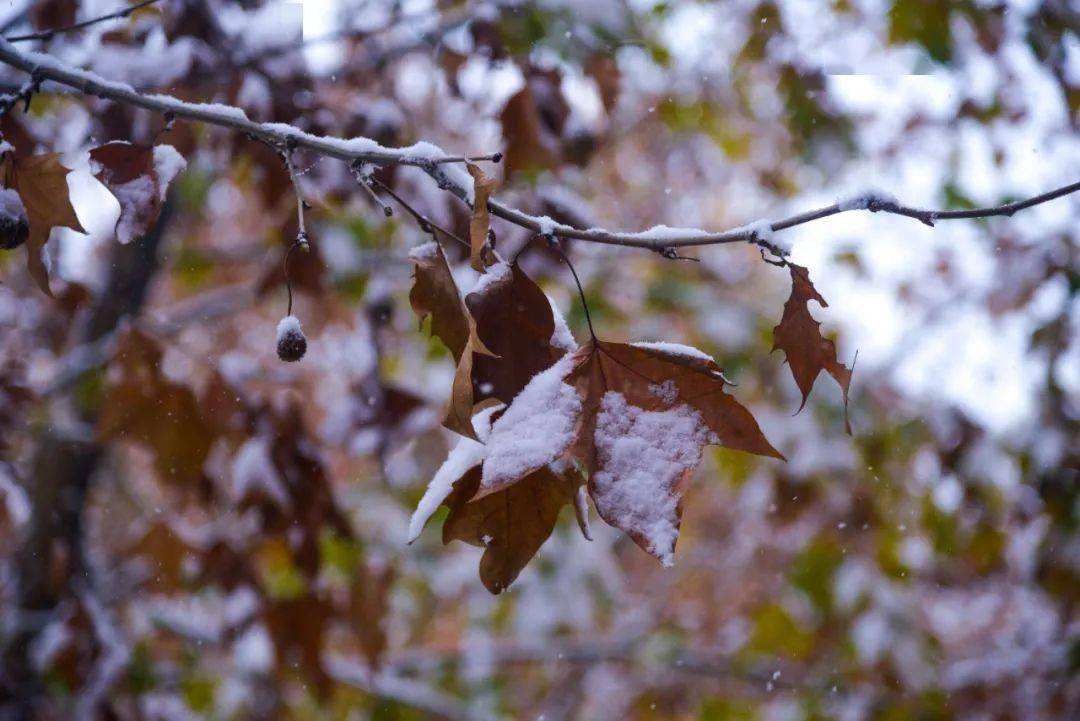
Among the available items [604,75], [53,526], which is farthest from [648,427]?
[53,526]

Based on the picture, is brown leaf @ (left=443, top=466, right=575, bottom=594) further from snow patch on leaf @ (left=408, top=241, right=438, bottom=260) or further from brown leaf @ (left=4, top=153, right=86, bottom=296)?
brown leaf @ (left=4, top=153, right=86, bottom=296)

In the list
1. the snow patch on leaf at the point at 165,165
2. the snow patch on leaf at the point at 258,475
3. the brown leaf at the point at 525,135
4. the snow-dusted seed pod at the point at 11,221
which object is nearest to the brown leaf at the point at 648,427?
the snow patch on leaf at the point at 165,165

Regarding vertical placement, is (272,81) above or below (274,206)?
above

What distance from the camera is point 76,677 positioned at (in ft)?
8.78

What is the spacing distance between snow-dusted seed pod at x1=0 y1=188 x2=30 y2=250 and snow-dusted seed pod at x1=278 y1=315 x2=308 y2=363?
35cm

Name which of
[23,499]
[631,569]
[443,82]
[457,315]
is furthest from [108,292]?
[631,569]

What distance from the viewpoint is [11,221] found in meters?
1.03

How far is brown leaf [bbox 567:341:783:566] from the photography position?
868mm

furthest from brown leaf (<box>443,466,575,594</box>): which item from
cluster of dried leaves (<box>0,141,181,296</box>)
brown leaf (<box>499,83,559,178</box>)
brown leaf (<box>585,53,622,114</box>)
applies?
brown leaf (<box>585,53,622,114</box>)

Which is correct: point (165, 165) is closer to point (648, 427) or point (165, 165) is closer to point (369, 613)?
point (648, 427)

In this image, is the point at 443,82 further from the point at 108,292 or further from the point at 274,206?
the point at 108,292

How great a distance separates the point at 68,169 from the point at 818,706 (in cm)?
367

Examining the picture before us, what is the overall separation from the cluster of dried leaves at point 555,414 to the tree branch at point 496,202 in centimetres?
6

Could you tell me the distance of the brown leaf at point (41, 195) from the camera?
1.14 m
